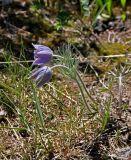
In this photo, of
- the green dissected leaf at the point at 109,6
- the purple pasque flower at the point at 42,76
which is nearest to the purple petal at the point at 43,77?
the purple pasque flower at the point at 42,76

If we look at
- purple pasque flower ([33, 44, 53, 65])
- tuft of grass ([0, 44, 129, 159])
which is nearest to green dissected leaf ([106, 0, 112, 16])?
tuft of grass ([0, 44, 129, 159])

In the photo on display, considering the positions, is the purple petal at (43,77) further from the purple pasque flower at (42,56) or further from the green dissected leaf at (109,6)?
the green dissected leaf at (109,6)

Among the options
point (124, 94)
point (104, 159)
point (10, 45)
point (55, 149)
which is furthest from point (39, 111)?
point (10, 45)

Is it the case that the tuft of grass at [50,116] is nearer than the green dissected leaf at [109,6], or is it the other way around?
the tuft of grass at [50,116]

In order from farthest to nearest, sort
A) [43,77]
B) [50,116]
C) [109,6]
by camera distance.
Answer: [109,6] < [50,116] < [43,77]

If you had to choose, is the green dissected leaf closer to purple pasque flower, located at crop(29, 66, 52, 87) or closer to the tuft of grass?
the tuft of grass

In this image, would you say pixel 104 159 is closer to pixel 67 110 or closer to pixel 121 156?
pixel 121 156

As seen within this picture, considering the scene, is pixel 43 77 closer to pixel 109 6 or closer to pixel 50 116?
pixel 50 116

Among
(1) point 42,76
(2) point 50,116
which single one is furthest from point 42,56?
(2) point 50,116
